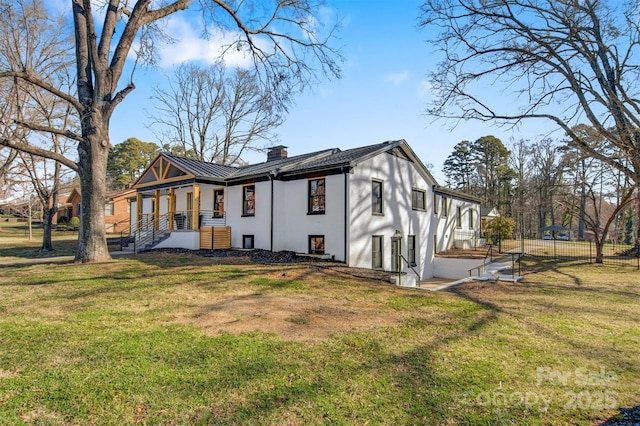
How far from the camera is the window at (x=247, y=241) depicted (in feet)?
52.0

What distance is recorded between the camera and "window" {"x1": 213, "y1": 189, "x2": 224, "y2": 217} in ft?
57.8

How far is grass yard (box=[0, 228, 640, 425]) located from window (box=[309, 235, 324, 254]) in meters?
5.44

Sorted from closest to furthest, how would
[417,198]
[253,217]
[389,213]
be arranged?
1. [389,213]
2. [253,217]
3. [417,198]

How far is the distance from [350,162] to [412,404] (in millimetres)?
10092

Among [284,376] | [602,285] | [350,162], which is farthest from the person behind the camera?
[350,162]

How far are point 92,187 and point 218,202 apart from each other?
7.02 metres

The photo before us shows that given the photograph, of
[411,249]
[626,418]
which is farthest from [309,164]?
[626,418]

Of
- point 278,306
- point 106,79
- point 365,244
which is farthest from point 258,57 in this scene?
point 278,306

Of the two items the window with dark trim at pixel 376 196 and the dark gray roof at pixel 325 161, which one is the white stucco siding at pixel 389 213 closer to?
the window with dark trim at pixel 376 196

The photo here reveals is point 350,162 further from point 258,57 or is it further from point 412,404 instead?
point 412,404

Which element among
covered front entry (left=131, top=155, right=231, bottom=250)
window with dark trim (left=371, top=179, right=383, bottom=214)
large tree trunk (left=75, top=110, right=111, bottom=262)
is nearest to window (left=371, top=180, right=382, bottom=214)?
window with dark trim (left=371, top=179, right=383, bottom=214)

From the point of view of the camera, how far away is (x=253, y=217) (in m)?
15.7

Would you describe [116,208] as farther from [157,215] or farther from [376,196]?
[376,196]

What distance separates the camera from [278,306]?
6484 mm
